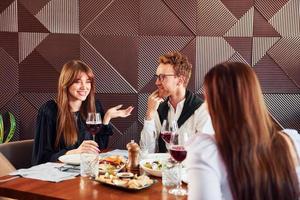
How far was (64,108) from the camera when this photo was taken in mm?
3037

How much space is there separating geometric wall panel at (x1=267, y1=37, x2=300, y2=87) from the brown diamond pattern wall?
0.01m

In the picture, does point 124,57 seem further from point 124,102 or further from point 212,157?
point 212,157

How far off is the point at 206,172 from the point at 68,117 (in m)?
1.83

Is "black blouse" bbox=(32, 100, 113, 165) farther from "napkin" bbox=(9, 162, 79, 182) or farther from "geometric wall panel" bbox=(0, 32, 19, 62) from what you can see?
"geometric wall panel" bbox=(0, 32, 19, 62)

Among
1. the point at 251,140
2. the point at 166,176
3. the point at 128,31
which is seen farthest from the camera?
the point at 128,31

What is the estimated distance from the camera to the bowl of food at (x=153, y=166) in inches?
83.1

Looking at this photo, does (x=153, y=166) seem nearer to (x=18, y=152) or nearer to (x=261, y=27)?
(x=18, y=152)

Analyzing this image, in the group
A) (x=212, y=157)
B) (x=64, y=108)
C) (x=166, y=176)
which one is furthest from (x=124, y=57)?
(x=212, y=157)

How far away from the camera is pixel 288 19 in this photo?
14.0 ft

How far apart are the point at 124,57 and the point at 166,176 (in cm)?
253

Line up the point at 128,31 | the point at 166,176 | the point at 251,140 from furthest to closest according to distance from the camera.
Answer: the point at 128,31 < the point at 166,176 < the point at 251,140

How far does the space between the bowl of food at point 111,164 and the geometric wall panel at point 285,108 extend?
8.23 feet

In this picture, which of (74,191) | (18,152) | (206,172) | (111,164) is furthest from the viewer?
(18,152)

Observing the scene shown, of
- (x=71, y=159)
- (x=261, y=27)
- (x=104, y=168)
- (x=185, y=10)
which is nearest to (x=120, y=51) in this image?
(x=185, y=10)
